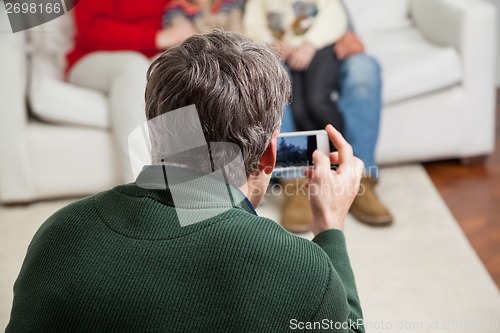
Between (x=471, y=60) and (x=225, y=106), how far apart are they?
1.91 m

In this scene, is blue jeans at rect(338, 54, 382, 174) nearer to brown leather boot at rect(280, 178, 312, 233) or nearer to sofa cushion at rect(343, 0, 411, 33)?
brown leather boot at rect(280, 178, 312, 233)

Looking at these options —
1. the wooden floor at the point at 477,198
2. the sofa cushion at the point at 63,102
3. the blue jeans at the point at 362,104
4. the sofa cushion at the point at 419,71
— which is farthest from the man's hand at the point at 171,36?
the wooden floor at the point at 477,198

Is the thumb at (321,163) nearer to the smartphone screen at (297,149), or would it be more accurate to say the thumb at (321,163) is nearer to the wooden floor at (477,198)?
the smartphone screen at (297,149)

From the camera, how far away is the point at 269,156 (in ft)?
3.58

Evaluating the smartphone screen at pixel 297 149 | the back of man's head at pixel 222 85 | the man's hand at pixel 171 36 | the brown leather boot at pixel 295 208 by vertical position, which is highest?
the back of man's head at pixel 222 85

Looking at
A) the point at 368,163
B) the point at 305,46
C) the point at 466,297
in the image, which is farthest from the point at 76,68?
the point at 466,297

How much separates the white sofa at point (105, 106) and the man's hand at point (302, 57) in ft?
0.86

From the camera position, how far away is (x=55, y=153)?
2604mm

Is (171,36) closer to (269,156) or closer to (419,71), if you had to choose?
(419,71)

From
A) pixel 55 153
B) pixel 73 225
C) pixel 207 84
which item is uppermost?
pixel 207 84

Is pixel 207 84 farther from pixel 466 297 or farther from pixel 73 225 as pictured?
pixel 466 297

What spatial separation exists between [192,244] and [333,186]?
1.17ft

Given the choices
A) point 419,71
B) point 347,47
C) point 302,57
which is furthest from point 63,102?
point 419,71

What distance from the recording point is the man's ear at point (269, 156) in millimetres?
1071
